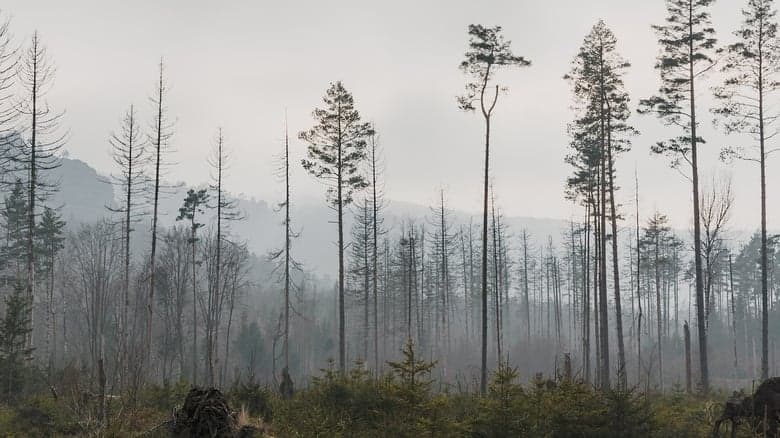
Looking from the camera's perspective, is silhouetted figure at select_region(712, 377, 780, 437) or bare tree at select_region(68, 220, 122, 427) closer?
silhouetted figure at select_region(712, 377, 780, 437)

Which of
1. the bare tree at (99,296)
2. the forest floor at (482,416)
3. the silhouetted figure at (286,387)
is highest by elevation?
the bare tree at (99,296)

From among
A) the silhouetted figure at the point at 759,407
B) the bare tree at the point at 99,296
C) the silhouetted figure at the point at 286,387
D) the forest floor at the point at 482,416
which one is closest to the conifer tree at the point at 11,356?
the bare tree at the point at 99,296

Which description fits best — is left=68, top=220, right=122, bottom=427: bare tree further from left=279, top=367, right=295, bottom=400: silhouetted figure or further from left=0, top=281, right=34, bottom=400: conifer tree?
left=279, top=367, right=295, bottom=400: silhouetted figure

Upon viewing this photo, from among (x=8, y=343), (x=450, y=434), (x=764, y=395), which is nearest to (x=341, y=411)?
(x=450, y=434)

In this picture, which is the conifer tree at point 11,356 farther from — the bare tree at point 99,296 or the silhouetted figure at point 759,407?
the silhouetted figure at point 759,407

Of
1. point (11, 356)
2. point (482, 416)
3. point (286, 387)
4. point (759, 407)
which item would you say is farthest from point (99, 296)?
point (759, 407)

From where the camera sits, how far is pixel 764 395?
8.80 metres

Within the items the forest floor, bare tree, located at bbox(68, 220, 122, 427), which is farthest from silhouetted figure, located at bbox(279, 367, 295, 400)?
bare tree, located at bbox(68, 220, 122, 427)

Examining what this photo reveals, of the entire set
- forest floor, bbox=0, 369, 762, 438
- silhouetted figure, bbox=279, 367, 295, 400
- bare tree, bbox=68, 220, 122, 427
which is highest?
bare tree, bbox=68, 220, 122, 427

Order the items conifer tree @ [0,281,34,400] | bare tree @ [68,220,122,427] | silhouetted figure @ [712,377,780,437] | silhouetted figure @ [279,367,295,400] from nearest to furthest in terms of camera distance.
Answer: silhouetted figure @ [712,377,780,437], bare tree @ [68,220,122,427], silhouetted figure @ [279,367,295,400], conifer tree @ [0,281,34,400]

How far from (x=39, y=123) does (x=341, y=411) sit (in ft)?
69.4

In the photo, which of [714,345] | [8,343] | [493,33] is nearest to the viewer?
[8,343]

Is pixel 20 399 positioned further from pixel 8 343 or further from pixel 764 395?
pixel 764 395

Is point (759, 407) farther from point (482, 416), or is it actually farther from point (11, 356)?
point (11, 356)
